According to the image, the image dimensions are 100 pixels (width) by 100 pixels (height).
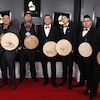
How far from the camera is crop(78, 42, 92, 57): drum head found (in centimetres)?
458

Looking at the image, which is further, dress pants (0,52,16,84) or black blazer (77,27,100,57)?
dress pants (0,52,16,84)

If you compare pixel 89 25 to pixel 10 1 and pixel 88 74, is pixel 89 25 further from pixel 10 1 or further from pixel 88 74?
pixel 10 1

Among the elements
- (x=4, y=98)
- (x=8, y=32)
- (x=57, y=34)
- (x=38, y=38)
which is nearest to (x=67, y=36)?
(x=57, y=34)

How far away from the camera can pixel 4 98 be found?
4.61m

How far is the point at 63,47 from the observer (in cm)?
498

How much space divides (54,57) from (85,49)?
2.65ft

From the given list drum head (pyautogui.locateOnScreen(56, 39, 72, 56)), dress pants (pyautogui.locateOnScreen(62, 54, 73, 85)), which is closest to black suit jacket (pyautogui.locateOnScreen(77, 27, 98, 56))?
drum head (pyautogui.locateOnScreen(56, 39, 72, 56))

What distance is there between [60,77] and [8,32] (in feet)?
5.97

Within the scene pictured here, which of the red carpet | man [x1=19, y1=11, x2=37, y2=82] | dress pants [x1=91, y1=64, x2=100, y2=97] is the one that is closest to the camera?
dress pants [x1=91, y1=64, x2=100, y2=97]

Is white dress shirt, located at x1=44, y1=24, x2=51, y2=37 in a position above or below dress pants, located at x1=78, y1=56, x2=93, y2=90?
above

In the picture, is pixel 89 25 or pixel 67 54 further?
pixel 67 54

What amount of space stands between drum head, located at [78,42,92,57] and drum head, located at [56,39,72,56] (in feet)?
0.95

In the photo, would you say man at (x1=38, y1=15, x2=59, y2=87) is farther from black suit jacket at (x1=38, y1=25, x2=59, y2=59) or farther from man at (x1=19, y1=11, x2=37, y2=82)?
man at (x1=19, y1=11, x2=37, y2=82)

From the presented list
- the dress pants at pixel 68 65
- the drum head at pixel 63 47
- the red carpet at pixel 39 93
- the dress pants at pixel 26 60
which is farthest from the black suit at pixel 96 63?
the dress pants at pixel 26 60
